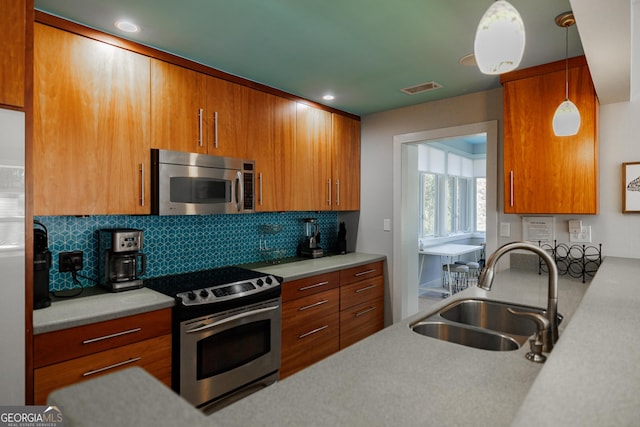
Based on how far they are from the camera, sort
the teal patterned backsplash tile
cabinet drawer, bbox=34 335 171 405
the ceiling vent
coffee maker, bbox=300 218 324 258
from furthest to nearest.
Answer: coffee maker, bbox=300 218 324 258 → the ceiling vent → the teal patterned backsplash tile → cabinet drawer, bbox=34 335 171 405

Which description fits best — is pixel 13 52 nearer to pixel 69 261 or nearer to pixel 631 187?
pixel 69 261

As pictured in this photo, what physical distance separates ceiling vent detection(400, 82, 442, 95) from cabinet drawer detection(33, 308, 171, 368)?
94.7 inches

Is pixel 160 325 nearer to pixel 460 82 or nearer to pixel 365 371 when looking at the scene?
pixel 365 371

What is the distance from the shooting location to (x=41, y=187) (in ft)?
6.13

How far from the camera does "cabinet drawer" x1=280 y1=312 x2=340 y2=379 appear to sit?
8.83 ft

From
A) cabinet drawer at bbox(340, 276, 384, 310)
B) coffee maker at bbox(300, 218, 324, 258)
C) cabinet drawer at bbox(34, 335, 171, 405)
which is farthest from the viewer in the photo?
coffee maker at bbox(300, 218, 324, 258)

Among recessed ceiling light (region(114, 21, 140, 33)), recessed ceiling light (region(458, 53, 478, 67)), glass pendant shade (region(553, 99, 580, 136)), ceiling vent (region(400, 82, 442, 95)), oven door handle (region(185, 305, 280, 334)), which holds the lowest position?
oven door handle (region(185, 305, 280, 334))

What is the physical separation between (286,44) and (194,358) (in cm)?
190

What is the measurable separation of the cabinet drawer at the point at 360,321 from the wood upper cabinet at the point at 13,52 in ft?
8.44

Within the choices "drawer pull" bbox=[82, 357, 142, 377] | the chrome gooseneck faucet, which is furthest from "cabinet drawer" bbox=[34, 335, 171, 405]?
the chrome gooseneck faucet

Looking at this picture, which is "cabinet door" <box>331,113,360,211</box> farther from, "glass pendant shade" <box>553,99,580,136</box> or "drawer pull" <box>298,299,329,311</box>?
"glass pendant shade" <box>553,99,580,136</box>

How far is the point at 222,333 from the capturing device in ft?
7.39

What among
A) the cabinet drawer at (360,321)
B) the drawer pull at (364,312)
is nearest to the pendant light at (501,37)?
the cabinet drawer at (360,321)

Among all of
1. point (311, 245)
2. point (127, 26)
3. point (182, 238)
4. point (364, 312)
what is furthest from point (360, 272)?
point (127, 26)
